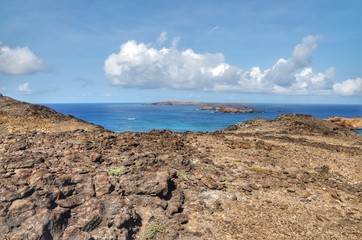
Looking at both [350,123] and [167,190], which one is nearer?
[167,190]

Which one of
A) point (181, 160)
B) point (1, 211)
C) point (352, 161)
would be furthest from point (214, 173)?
point (352, 161)

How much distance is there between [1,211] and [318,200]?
13.5 m

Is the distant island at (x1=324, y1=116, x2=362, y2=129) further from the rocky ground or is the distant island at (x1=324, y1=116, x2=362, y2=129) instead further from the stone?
the stone

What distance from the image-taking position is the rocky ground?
11.2 metres

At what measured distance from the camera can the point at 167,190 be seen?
45.3 ft

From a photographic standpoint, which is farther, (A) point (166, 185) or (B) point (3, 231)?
(A) point (166, 185)

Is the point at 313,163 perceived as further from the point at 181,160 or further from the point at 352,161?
the point at 181,160

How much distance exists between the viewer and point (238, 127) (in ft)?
135

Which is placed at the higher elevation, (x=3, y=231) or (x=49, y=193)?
(x=49, y=193)

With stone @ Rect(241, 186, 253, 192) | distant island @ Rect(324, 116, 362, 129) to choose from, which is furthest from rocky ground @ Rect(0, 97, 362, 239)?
distant island @ Rect(324, 116, 362, 129)

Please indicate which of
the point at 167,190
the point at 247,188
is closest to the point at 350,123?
the point at 247,188

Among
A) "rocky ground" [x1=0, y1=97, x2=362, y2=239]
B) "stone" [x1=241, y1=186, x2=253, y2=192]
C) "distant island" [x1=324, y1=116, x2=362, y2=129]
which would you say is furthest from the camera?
"distant island" [x1=324, y1=116, x2=362, y2=129]

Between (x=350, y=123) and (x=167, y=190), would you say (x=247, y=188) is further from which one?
(x=350, y=123)

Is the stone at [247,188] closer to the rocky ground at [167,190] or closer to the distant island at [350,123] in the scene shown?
the rocky ground at [167,190]
